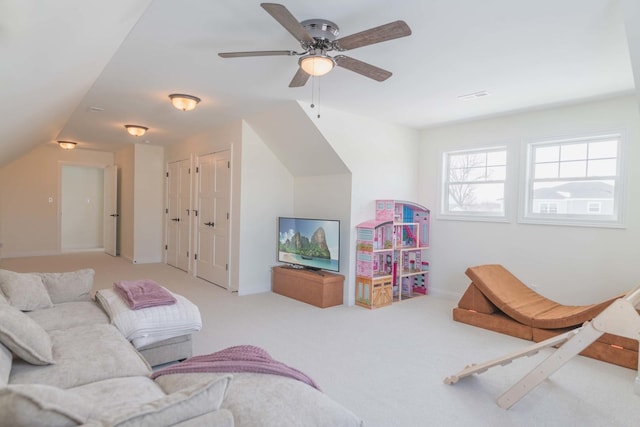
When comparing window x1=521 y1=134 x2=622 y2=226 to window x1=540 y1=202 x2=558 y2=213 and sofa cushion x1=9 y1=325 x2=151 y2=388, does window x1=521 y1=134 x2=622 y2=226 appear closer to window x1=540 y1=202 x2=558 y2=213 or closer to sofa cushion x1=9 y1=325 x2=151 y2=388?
window x1=540 y1=202 x2=558 y2=213

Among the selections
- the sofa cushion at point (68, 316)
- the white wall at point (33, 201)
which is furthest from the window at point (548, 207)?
the white wall at point (33, 201)

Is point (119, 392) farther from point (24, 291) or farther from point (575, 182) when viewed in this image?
point (575, 182)

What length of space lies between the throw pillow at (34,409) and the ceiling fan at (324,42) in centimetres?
189

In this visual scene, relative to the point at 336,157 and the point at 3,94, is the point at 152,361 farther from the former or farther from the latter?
the point at 336,157

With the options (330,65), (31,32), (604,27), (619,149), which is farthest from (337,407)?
(619,149)

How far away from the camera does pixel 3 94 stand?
2479 mm

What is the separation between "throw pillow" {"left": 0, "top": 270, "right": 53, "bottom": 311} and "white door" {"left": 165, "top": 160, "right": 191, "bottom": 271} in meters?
3.62

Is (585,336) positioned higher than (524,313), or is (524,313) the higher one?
(585,336)

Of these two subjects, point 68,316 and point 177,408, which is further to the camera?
point 68,316

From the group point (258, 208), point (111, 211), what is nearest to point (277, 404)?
point (258, 208)

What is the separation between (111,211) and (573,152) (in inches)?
346

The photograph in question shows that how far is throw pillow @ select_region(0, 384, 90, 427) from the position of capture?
0.90 metres

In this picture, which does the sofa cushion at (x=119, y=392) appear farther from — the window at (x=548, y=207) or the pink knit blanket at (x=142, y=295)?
the window at (x=548, y=207)

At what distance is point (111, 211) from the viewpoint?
8188mm
